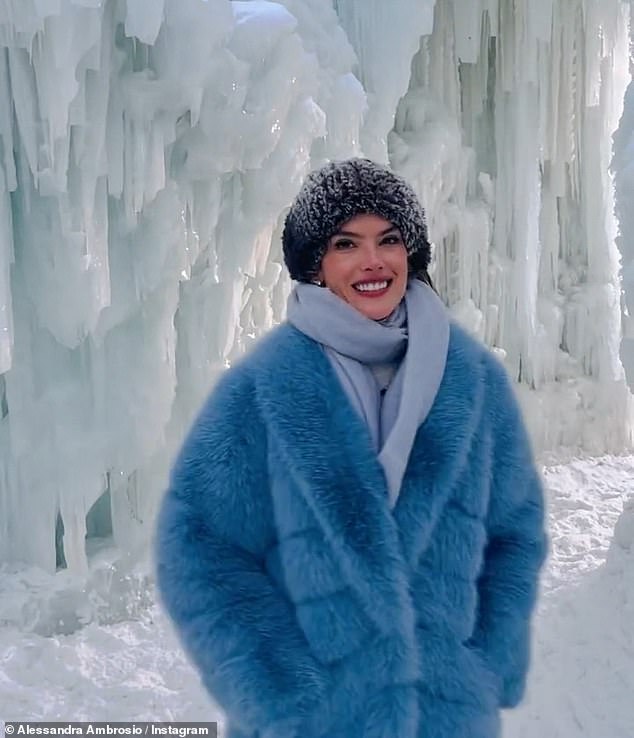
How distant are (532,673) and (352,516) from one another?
3009 mm

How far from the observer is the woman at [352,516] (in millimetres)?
1346

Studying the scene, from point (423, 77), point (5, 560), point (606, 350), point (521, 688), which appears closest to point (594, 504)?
Answer: point (606, 350)

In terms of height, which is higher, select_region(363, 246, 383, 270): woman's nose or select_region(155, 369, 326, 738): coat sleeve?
select_region(363, 246, 383, 270): woman's nose

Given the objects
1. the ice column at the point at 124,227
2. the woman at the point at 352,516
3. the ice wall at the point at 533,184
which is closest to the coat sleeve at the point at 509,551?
the woman at the point at 352,516

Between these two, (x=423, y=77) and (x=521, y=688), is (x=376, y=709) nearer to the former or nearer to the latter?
(x=521, y=688)

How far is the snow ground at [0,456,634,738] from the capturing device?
12.2ft

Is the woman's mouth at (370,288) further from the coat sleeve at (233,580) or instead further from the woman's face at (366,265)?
the coat sleeve at (233,580)

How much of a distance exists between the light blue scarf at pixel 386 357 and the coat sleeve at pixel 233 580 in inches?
6.5

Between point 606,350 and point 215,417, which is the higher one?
point 215,417

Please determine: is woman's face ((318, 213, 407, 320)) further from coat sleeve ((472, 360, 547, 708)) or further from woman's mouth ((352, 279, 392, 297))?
coat sleeve ((472, 360, 547, 708))

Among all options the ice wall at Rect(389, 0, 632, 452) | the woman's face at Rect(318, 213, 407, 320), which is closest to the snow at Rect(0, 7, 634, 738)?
the ice wall at Rect(389, 0, 632, 452)

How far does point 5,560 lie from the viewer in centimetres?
475

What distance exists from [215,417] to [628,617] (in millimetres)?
3532

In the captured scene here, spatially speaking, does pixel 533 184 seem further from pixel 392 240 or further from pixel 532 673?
pixel 392 240
